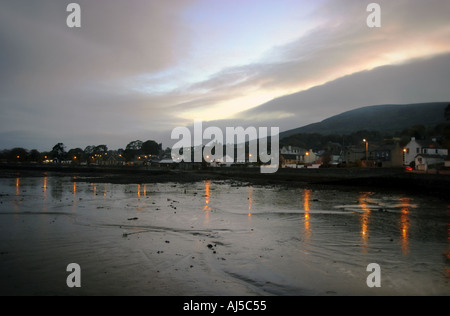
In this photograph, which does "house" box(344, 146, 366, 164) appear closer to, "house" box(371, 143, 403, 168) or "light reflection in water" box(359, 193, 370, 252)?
"house" box(371, 143, 403, 168)

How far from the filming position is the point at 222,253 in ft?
36.4

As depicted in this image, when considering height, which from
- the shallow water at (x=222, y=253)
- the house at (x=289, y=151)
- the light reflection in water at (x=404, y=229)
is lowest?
the light reflection in water at (x=404, y=229)

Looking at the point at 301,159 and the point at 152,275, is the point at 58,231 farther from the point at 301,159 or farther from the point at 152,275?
the point at 301,159

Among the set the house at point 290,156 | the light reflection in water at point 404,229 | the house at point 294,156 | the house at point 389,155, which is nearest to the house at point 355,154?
the house at point 389,155

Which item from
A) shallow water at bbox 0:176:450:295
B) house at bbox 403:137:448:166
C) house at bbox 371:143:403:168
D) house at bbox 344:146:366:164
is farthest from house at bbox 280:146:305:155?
shallow water at bbox 0:176:450:295

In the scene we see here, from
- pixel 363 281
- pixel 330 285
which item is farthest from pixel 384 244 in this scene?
pixel 330 285

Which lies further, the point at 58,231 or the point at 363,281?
the point at 58,231

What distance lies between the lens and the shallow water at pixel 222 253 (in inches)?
322

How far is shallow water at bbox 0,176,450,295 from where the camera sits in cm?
817

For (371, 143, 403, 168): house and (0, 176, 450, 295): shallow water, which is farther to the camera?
(371, 143, 403, 168): house

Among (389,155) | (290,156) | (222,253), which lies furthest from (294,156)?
(222,253)

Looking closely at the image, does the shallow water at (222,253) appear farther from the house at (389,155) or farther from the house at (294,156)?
the house at (294,156)
